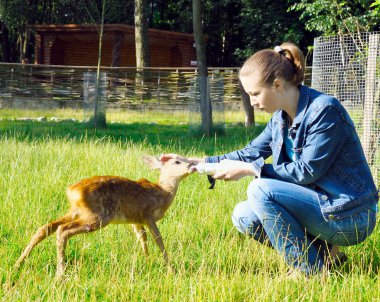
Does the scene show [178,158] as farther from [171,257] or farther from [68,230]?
[68,230]

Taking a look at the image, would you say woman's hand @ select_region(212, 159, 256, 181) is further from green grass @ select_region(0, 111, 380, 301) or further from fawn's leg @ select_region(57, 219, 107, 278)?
fawn's leg @ select_region(57, 219, 107, 278)

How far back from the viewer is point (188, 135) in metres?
12.4

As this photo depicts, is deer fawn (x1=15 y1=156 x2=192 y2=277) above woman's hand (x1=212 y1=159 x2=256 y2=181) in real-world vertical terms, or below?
below

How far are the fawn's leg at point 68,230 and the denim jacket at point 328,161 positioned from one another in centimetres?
102

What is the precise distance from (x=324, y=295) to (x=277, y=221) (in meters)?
0.59

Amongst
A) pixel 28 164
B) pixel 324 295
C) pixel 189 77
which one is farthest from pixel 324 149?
pixel 189 77

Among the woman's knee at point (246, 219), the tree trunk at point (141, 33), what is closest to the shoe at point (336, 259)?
the woman's knee at point (246, 219)

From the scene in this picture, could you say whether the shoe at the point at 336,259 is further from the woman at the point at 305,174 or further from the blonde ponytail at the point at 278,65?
the blonde ponytail at the point at 278,65

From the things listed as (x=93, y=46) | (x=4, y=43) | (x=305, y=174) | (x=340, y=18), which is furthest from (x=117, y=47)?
(x=305, y=174)

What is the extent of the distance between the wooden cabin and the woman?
2286cm

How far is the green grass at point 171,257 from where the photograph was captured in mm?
3324

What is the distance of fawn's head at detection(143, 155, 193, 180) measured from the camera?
415cm

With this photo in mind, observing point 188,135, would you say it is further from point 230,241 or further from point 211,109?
point 230,241

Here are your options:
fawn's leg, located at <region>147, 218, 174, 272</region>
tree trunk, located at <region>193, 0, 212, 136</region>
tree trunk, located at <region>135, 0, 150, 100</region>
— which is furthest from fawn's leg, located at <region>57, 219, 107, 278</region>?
tree trunk, located at <region>135, 0, 150, 100</region>
